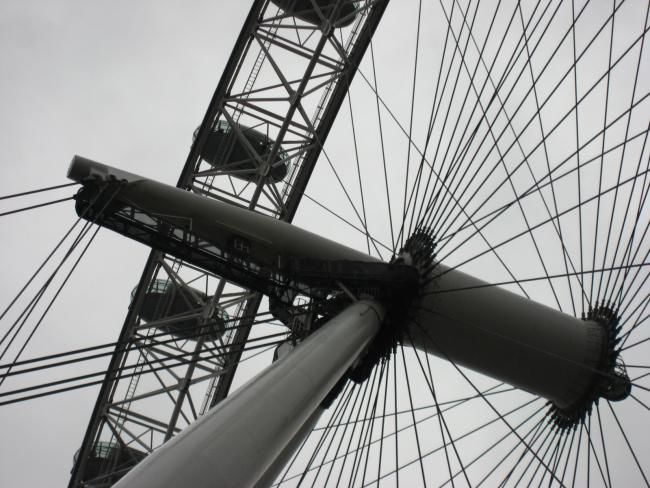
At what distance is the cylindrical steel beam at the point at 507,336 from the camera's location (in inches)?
418

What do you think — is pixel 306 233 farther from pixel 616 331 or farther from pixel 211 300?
pixel 211 300

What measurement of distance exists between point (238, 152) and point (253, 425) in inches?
520

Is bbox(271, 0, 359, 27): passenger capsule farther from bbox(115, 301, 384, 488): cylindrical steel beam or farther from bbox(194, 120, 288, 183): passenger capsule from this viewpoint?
bbox(115, 301, 384, 488): cylindrical steel beam

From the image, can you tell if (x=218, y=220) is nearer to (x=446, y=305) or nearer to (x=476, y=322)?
(x=446, y=305)

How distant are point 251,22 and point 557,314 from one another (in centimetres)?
1052

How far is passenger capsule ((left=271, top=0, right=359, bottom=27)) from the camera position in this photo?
59.0ft

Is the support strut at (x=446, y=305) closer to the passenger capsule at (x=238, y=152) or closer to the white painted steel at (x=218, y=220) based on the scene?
the white painted steel at (x=218, y=220)

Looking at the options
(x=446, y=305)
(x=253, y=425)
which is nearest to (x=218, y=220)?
(x=446, y=305)

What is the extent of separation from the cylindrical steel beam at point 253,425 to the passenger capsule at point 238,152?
971 centimetres

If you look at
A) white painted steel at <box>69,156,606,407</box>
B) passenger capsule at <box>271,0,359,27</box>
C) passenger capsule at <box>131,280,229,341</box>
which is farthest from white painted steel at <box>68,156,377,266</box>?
passenger capsule at <box>271,0,359,27</box>

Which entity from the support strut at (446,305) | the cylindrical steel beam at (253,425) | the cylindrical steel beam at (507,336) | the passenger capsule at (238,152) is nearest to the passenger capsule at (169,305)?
the passenger capsule at (238,152)

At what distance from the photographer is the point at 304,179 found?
1806 cm

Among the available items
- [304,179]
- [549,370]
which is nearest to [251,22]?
[304,179]

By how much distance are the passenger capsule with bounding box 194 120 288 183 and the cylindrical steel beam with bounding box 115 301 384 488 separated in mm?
9712
